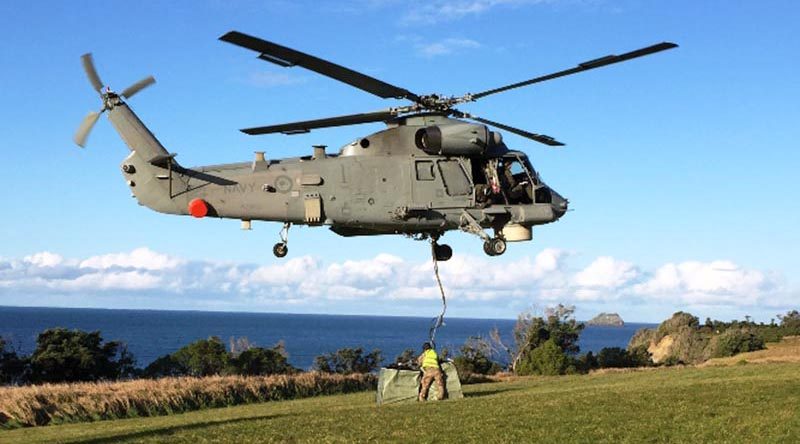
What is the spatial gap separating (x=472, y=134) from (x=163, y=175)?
6.91 m

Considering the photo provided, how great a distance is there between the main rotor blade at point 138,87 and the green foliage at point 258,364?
1173 inches

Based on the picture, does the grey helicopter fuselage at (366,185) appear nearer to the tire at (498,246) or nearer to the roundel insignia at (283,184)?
the roundel insignia at (283,184)

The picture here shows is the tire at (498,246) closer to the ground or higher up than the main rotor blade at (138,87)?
closer to the ground

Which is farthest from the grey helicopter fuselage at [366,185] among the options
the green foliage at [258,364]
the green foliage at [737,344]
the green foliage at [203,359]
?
the green foliage at [737,344]

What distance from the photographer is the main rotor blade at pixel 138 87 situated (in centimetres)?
1944

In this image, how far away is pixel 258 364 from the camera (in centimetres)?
4822

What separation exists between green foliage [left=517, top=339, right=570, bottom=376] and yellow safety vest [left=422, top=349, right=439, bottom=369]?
22.6 m

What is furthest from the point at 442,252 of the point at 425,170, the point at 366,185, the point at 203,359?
the point at 203,359

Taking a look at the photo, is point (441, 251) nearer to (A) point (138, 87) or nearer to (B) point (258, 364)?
(A) point (138, 87)

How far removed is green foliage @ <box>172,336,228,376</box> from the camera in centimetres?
4806

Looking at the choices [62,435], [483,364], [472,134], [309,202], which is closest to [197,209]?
[309,202]

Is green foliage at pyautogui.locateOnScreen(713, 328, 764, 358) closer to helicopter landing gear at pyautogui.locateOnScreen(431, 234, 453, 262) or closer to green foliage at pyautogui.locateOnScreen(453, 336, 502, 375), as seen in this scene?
green foliage at pyautogui.locateOnScreen(453, 336, 502, 375)

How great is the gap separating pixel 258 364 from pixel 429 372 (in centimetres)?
2597

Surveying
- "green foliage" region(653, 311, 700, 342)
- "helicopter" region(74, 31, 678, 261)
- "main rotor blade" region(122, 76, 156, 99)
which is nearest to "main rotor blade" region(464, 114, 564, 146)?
"helicopter" region(74, 31, 678, 261)
